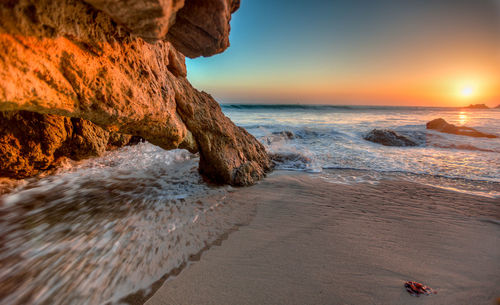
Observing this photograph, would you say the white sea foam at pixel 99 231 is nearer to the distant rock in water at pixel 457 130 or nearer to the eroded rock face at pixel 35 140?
the eroded rock face at pixel 35 140

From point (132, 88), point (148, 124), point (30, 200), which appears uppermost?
point (132, 88)

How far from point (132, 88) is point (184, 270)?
1.96 meters

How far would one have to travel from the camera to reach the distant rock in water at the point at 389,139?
898 cm

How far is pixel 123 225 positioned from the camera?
2430 millimetres

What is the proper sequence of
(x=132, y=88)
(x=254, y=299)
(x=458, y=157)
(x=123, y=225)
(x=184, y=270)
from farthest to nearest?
1. (x=458, y=157)
2. (x=123, y=225)
3. (x=132, y=88)
4. (x=184, y=270)
5. (x=254, y=299)

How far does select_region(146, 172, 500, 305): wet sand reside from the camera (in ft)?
5.49

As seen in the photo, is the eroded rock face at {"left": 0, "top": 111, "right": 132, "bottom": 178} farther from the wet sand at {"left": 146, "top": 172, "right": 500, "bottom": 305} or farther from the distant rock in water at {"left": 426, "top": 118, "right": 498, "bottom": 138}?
the distant rock in water at {"left": 426, "top": 118, "right": 498, "bottom": 138}

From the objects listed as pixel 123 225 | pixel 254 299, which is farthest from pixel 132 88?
pixel 254 299

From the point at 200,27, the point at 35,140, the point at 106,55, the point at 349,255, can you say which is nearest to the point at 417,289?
the point at 349,255

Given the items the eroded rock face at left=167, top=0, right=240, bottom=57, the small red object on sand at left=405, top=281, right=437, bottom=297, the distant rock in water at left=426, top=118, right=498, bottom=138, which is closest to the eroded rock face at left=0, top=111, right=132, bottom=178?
the eroded rock face at left=167, top=0, right=240, bottom=57

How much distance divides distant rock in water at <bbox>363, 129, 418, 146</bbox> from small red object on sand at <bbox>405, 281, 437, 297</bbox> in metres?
8.74

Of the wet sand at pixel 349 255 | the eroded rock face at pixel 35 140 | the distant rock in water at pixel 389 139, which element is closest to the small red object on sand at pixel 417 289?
the wet sand at pixel 349 255

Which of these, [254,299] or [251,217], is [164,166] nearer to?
[251,217]

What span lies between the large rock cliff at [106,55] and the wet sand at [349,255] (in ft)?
5.70
